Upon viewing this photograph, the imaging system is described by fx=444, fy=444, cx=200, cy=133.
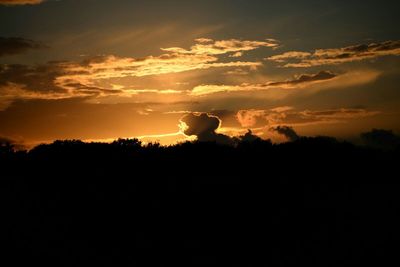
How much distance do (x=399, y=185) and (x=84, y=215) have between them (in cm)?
5081

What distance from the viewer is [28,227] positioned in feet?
163

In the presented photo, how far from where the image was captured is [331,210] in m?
58.3

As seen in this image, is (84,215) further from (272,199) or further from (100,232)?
(272,199)

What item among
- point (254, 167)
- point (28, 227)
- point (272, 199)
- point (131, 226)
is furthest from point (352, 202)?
point (28, 227)

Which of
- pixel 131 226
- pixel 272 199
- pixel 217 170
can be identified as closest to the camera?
pixel 131 226

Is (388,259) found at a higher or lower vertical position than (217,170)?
lower

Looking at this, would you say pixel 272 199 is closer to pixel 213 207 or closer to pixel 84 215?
pixel 213 207

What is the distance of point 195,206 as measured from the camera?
5834 centimetres

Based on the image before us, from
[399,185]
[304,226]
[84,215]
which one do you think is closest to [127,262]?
[84,215]

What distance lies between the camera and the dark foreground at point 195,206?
47.1 meters

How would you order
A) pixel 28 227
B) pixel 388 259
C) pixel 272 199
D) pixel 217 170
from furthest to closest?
1. pixel 217 170
2. pixel 272 199
3. pixel 28 227
4. pixel 388 259

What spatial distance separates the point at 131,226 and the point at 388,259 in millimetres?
28438

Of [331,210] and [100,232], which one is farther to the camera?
[331,210]

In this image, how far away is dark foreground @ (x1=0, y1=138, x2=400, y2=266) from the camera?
47094 mm
